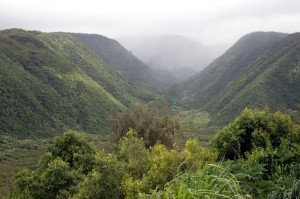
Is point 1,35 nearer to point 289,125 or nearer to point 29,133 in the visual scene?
point 29,133

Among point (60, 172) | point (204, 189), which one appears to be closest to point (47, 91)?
point (60, 172)

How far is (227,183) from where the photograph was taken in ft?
23.8

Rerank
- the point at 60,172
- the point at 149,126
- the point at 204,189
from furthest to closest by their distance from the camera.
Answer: the point at 149,126 < the point at 60,172 < the point at 204,189

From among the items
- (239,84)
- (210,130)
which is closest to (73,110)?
(210,130)

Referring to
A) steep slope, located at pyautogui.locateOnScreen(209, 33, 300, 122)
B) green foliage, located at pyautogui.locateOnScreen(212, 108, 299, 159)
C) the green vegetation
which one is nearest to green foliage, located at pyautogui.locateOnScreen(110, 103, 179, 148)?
the green vegetation

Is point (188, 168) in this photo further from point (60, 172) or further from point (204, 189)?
point (60, 172)

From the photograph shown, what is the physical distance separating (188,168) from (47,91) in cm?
11024

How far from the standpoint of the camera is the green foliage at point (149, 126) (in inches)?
1318

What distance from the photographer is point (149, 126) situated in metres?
35.3

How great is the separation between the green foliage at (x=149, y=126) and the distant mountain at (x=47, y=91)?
62974mm

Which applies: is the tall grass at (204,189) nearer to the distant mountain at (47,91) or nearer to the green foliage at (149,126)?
the green foliage at (149,126)

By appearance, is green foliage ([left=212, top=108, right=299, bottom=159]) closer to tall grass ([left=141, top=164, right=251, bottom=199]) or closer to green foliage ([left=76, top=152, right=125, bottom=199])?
green foliage ([left=76, top=152, right=125, bottom=199])

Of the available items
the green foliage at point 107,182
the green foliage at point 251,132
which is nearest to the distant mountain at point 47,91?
the green foliage at point 251,132

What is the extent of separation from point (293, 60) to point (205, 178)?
13851cm
